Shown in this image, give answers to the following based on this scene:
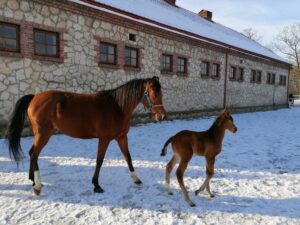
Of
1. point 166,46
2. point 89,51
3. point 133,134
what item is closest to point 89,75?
point 89,51

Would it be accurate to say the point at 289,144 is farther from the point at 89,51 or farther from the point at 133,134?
the point at 89,51

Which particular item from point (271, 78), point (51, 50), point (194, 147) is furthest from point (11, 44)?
point (271, 78)

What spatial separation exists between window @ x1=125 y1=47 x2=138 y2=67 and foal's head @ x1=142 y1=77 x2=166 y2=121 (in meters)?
7.12

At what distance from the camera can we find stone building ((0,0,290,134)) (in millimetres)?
Result: 7785

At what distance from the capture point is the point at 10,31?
7668 millimetres

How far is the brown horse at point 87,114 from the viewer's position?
13.7ft

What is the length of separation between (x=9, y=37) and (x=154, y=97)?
5.81 metres

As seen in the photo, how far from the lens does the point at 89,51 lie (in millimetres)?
9555

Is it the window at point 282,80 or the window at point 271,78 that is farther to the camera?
the window at point 282,80

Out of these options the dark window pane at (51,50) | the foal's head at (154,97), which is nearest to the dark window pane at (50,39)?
the dark window pane at (51,50)

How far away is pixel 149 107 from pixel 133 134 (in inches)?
198

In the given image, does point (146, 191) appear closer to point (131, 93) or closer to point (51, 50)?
point (131, 93)

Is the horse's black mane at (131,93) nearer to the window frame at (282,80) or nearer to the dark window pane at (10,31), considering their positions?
the dark window pane at (10,31)

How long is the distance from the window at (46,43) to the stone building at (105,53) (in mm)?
31
